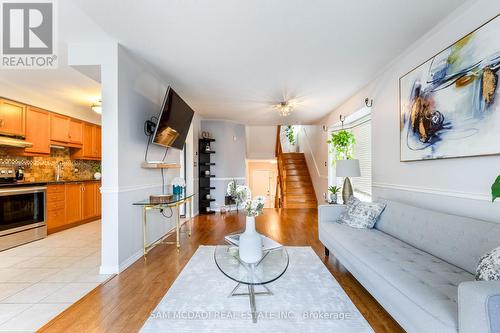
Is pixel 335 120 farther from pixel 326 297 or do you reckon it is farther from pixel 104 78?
pixel 104 78

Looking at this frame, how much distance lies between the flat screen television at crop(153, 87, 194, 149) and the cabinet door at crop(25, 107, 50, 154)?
8.70 ft

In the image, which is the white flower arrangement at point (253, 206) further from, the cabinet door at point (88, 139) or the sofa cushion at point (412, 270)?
the cabinet door at point (88, 139)

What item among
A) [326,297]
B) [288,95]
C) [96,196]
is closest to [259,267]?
[326,297]

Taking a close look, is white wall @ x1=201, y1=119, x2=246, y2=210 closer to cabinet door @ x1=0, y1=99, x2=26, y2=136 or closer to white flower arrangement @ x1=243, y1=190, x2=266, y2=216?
cabinet door @ x1=0, y1=99, x2=26, y2=136

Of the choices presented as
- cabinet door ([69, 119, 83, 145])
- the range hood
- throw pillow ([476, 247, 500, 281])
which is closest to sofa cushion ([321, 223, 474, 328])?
throw pillow ([476, 247, 500, 281])

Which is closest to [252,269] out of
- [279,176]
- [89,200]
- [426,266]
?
[426,266]

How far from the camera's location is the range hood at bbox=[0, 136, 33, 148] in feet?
11.5

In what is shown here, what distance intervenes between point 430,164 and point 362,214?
86cm

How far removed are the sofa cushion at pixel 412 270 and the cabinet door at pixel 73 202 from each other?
4950 millimetres

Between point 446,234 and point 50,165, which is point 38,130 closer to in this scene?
point 50,165

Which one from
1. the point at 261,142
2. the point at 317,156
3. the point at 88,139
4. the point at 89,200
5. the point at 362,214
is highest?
the point at 261,142

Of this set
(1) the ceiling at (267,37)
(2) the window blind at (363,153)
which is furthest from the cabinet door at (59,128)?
(2) the window blind at (363,153)

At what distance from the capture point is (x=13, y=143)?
3635mm

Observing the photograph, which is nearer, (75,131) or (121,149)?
A: (121,149)
